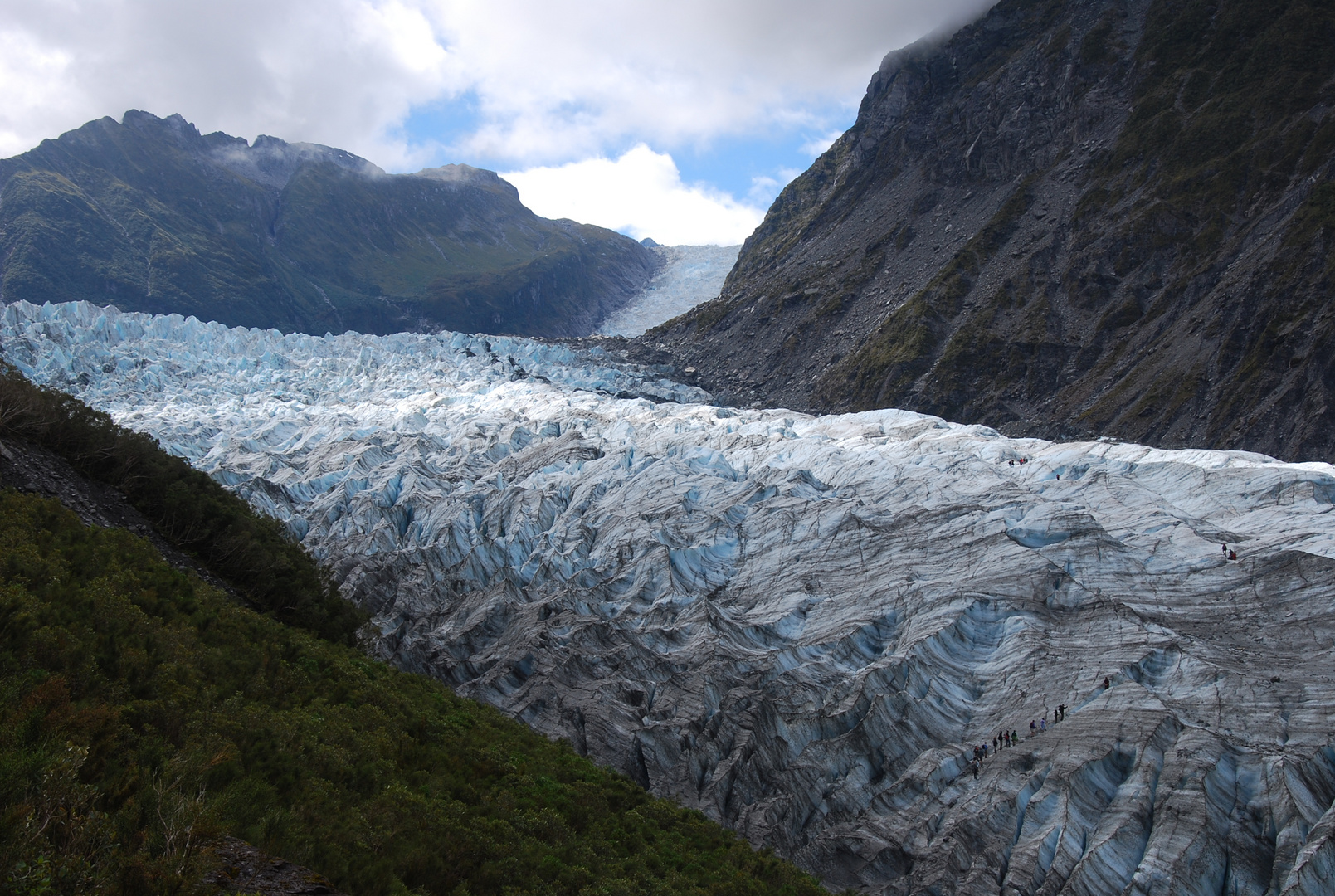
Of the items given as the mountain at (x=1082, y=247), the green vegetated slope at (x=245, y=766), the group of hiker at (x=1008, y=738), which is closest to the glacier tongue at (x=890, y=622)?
the group of hiker at (x=1008, y=738)

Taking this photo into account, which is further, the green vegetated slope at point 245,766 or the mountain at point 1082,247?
the mountain at point 1082,247

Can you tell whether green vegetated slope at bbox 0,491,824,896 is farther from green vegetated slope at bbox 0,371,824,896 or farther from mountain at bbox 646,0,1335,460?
mountain at bbox 646,0,1335,460

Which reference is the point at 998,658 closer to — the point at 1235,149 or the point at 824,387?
the point at 824,387

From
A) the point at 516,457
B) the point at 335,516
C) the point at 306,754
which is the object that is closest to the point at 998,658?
the point at 306,754

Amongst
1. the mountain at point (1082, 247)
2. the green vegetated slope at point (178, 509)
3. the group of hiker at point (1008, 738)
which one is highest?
the mountain at point (1082, 247)

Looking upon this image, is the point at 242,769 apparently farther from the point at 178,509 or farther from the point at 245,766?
the point at 178,509

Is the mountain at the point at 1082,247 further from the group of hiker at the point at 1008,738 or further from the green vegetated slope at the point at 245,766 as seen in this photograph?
the green vegetated slope at the point at 245,766

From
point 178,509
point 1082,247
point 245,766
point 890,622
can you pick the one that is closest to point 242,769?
point 245,766

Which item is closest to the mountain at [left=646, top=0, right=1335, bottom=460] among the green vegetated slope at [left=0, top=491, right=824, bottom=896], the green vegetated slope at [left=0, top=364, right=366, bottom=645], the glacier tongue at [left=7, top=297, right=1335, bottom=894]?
the glacier tongue at [left=7, top=297, right=1335, bottom=894]
